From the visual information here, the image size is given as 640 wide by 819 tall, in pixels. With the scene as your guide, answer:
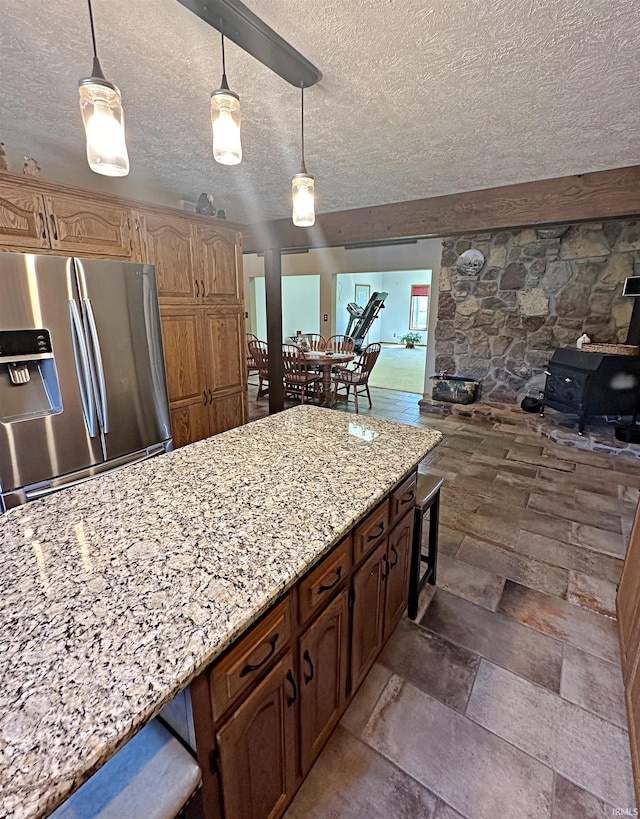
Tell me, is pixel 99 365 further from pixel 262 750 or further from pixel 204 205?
pixel 262 750

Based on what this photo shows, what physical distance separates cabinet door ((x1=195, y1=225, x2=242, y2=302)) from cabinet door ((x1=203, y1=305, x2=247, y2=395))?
0.12 m

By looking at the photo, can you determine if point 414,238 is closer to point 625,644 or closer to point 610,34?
point 610,34

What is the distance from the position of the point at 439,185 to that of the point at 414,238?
51cm

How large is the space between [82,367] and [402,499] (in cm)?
179

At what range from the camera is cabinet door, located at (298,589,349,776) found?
3.55 ft

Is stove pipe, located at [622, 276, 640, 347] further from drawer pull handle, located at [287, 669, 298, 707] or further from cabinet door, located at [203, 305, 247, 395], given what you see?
drawer pull handle, located at [287, 669, 298, 707]

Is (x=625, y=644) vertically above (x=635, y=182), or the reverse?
(x=635, y=182)

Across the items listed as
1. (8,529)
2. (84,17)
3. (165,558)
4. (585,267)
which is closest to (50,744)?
(165,558)

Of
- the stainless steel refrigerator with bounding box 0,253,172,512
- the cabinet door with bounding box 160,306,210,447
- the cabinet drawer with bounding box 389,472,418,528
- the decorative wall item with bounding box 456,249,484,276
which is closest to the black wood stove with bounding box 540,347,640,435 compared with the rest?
the decorative wall item with bounding box 456,249,484,276

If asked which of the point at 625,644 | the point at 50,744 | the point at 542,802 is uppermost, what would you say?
the point at 50,744

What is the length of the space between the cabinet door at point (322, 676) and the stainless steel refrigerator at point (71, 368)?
5.63 ft

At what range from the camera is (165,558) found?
946 mm

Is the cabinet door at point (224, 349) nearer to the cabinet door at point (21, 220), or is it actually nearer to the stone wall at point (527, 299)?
the cabinet door at point (21, 220)

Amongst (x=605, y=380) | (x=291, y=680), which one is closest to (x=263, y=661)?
(x=291, y=680)
